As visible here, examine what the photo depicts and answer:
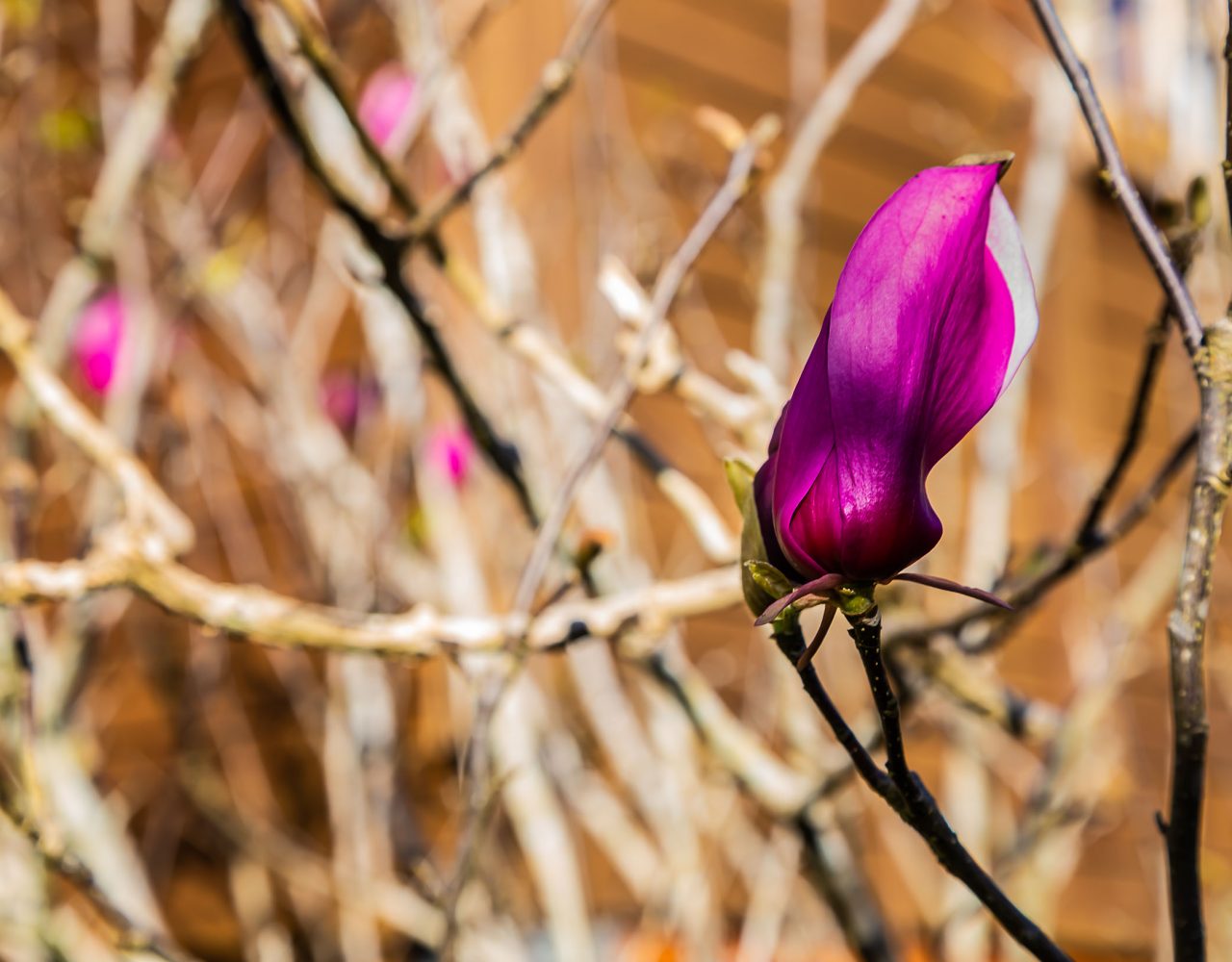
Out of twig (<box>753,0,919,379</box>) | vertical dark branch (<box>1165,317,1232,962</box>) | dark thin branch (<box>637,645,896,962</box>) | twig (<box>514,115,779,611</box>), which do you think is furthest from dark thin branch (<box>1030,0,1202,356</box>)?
twig (<box>753,0,919,379</box>)

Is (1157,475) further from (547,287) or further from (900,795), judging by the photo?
(547,287)

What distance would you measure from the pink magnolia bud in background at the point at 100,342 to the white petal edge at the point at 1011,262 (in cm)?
175

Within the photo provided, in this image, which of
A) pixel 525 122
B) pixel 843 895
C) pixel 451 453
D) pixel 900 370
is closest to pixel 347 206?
pixel 525 122

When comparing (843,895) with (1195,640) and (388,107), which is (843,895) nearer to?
(1195,640)

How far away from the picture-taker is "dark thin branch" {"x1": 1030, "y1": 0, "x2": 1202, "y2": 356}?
620 mm

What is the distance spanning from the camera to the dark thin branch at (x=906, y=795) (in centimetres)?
55

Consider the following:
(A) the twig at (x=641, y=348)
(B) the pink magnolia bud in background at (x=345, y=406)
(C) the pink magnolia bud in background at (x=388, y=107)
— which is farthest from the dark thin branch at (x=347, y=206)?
(B) the pink magnolia bud in background at (x=345, y=406)

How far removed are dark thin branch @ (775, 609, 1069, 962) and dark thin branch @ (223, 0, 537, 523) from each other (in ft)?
1.73

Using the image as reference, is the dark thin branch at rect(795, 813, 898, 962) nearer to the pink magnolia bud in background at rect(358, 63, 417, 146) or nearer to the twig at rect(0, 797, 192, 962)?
the twig at rect(0, 797, 192, 962)

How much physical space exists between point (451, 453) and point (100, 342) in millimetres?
552

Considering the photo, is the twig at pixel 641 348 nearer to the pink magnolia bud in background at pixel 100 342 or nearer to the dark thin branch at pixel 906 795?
the dark thin branch at pixel 906 795

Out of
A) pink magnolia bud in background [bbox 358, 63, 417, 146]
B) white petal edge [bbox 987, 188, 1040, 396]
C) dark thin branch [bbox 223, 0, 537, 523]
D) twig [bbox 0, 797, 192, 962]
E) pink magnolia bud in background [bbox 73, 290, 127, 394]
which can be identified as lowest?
twig [bbox 0, 797, 192, 962]

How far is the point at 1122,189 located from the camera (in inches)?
25.0

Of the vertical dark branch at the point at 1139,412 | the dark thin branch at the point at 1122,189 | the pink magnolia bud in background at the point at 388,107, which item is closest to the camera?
the dark thin branch at the point at 1122,189
